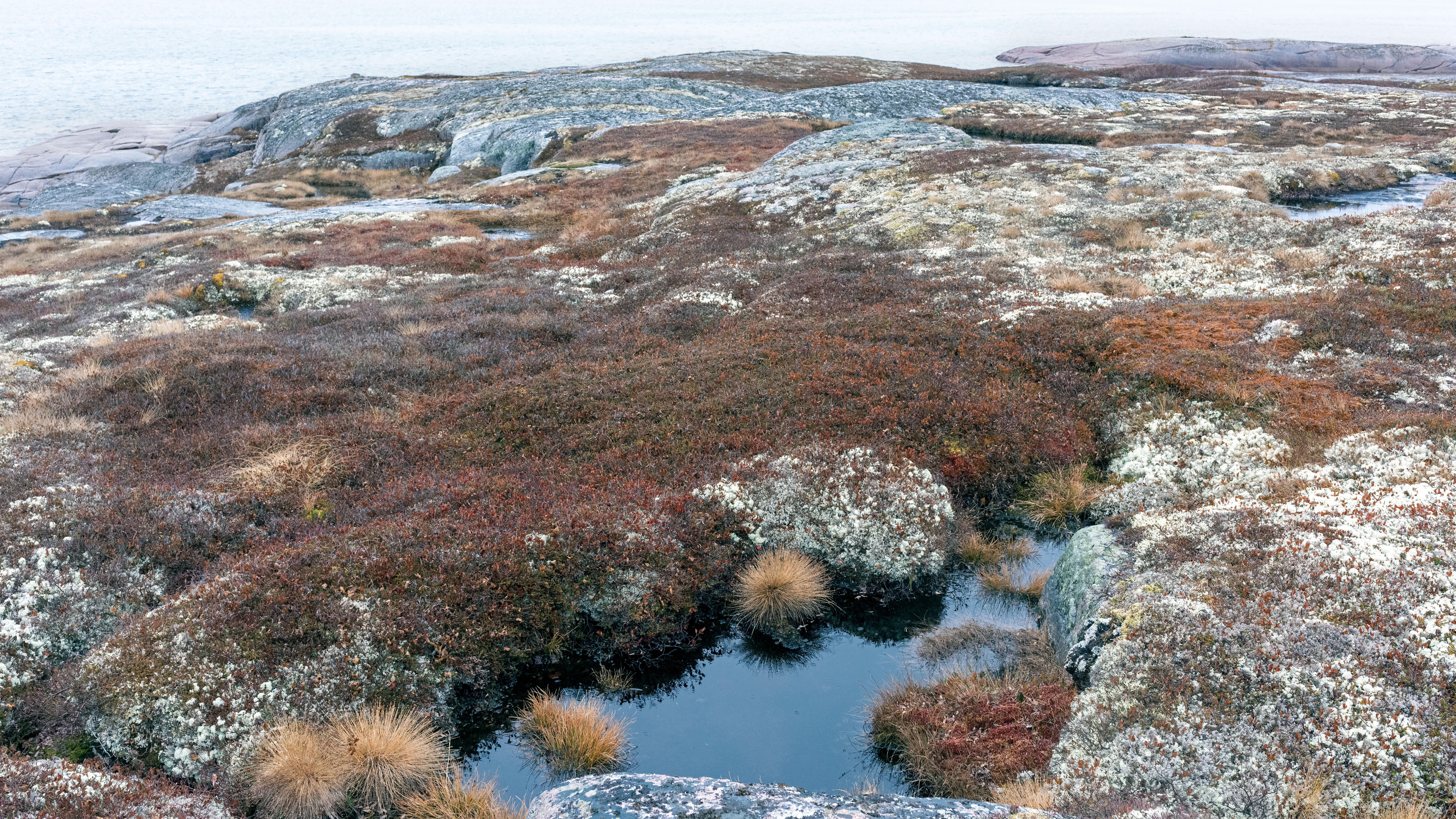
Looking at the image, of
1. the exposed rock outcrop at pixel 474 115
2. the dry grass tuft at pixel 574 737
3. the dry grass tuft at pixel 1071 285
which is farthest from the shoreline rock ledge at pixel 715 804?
the exposed rock outcrop at pixel 474 115

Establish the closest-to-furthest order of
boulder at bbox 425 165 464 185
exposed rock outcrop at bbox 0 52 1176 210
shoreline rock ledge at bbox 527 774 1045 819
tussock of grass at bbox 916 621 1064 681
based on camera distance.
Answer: shoreline rock ledge at bbox 527 774 1045 819
tussock of grass at bbox 916 621 1064 681
boulder at bbox 425 165 464 185
exposed rock outcrop at bbox 0 52 1176 210

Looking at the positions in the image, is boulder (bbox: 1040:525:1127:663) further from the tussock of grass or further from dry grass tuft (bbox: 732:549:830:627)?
dry grass tuft (bbox: 732:549:830:627)

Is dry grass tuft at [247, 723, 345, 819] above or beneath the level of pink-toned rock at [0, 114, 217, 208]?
beneath

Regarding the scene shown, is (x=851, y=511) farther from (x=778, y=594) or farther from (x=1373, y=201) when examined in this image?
(x=1373, y=201)

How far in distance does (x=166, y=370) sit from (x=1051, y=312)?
826 inches

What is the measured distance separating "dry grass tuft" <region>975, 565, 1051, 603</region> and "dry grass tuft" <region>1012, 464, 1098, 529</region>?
1365 millimetres

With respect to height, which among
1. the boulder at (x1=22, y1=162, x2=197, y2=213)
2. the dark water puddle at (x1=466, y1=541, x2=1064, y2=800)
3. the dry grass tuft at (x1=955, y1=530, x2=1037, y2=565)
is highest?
the boulder at (x1=22, y1=162, x2=197, y2=213)

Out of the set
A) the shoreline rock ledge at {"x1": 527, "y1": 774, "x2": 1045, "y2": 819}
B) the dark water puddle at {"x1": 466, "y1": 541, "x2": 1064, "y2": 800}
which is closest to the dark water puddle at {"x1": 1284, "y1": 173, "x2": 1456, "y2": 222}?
the dark water puddle at {"x1": 466, "y1": 541, "x2": 1064, "y2": 800}

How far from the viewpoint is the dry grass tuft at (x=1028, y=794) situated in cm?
701

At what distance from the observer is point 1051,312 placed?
1811 centimetres

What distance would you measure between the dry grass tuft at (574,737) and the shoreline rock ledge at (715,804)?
1.68 meters

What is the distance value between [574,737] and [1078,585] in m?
6.87

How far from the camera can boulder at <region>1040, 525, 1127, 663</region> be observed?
964 centimetres

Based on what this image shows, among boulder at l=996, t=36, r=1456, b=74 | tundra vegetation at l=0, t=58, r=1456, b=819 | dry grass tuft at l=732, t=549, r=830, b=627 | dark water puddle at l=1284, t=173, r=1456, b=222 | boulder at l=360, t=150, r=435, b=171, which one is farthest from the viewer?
boulder at l=996, t=36, r=1456, b=74
